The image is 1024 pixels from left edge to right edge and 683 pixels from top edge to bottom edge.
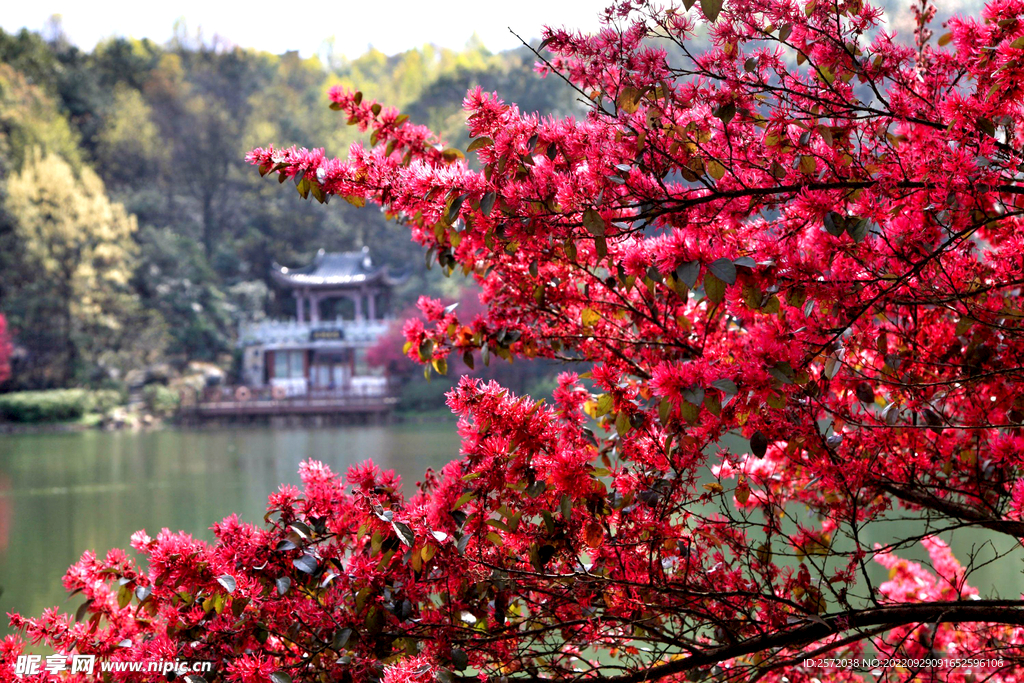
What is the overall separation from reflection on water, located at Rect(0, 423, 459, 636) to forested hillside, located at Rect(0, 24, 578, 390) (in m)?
3.84

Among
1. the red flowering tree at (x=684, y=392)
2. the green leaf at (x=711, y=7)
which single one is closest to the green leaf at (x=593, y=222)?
the red flowering tree at (x=684, y=392)

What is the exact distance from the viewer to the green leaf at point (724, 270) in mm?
855

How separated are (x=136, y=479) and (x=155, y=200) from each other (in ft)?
46.8

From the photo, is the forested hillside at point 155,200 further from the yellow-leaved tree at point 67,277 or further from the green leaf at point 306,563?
the green leaf at point 306,563

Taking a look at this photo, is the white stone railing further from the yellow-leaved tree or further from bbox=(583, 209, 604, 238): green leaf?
bbox=(583, 209, 604, 238): green leaf

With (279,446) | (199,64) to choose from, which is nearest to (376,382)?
(279,446)

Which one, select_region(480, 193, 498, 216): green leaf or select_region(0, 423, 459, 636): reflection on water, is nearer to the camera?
select_region(480, 193, 498, 216): green leaf

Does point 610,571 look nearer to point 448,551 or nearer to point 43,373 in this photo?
point 448,551

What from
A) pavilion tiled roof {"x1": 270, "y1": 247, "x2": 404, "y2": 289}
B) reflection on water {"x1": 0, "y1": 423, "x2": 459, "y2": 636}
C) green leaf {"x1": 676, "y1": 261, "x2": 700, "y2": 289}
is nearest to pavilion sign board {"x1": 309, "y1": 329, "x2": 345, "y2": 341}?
pavilion tiled roof {"x1": 270, "y1": 247, "x2": 404, "y2": 289}

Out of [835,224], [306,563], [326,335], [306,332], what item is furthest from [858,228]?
[306,332]

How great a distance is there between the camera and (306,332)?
1883 cm

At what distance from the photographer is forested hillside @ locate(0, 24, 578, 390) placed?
16.6 meters

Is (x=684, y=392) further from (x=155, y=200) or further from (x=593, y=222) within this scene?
(x=155, y=200)

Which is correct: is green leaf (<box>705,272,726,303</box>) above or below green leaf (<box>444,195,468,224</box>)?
below
